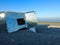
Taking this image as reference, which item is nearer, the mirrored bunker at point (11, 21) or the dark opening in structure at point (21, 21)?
the mirrored bunker at point (11, 21)

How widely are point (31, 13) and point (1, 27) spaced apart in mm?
6069

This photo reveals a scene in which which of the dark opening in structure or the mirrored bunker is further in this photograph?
the dark opening in structure

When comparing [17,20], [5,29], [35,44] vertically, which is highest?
[17,20]

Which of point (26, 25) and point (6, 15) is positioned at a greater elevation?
point (6, 15)

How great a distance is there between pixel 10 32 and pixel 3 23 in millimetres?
1445

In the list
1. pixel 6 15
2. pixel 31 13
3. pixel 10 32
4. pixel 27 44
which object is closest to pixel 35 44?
pixel 27 44

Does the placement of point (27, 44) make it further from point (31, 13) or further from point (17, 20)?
point (31, 13)

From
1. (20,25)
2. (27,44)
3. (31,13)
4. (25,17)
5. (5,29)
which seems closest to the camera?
(27,44)

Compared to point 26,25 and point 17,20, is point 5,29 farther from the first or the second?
point 26,25

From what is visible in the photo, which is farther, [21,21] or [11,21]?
[21,21]

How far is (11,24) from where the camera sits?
15.1 meters

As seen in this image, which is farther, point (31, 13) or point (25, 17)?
point (31, 13)

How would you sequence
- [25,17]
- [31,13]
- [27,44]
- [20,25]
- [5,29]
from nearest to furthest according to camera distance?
[27,44], [5,29], [20,25], [25,17], [31,13]

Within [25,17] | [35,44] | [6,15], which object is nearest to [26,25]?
[25,17]
